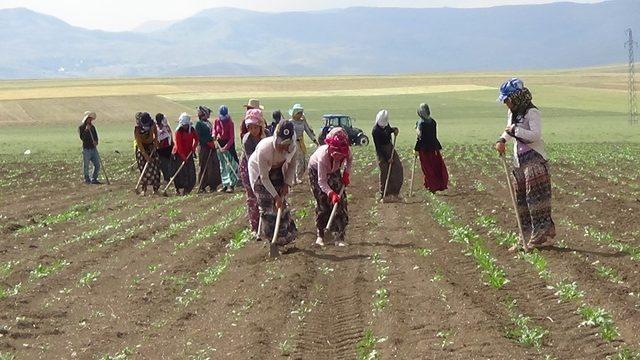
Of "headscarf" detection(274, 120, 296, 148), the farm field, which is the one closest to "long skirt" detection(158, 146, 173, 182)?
the farm field

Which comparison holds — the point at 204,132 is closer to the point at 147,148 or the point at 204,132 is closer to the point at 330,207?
the point at 147,148

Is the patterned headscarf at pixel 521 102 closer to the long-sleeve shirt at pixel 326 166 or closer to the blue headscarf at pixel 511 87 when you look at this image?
the blue headscarf at pixel 511 87

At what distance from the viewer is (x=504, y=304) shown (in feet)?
29.7

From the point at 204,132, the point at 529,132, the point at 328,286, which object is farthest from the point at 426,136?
the point at 328,286

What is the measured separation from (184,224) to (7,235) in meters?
2.64

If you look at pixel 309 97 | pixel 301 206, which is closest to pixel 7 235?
pixel 301 206

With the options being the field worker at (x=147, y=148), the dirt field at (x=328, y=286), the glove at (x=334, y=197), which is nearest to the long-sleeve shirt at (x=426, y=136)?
the dirt field at (x=328, y=286)

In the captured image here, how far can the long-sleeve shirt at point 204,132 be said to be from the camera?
20984 mm

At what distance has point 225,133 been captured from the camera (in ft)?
67.4

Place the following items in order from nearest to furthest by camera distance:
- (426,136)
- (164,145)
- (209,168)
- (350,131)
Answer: (426,136), (209,168), (164,145), (350,131)

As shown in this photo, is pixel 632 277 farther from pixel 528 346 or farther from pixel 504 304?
pixel 528 346

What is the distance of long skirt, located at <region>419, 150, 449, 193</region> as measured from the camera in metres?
19.3

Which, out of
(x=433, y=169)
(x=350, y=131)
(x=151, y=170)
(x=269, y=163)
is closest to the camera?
(x=269, y=163)

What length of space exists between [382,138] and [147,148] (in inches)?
224
